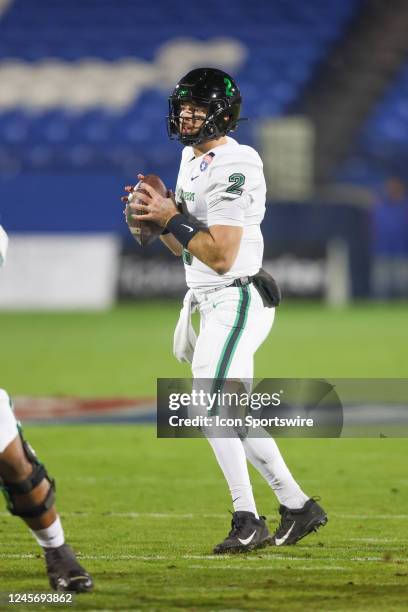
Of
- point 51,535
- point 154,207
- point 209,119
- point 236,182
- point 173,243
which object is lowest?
point 51,535

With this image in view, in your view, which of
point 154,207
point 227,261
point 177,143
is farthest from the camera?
point 177,143

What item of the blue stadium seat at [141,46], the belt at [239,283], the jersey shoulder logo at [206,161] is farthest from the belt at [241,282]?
the blue stadium seat at [141,46]

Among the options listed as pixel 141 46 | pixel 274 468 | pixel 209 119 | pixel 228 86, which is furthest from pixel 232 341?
pixel 141 46

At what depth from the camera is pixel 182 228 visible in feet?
15.9

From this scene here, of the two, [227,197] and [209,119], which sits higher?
[209,119]

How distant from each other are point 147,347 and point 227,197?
8691 millimetres

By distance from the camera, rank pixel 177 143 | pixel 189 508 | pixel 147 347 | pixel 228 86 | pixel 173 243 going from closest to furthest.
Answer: pixel 228 86 < pixel 173 243 < pixel 189 508 < pixel 147 347 < pixel 177 143

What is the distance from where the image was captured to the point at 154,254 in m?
17.9

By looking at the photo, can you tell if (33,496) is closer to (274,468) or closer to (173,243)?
(274,468)

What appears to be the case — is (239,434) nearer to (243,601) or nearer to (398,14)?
(243,601)

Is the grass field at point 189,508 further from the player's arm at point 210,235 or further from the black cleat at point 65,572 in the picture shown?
the player's arm at point 210,235

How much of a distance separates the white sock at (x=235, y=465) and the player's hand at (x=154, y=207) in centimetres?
91

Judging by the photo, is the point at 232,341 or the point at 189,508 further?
the point at 189,508

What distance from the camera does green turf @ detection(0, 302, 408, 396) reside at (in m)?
11.0
